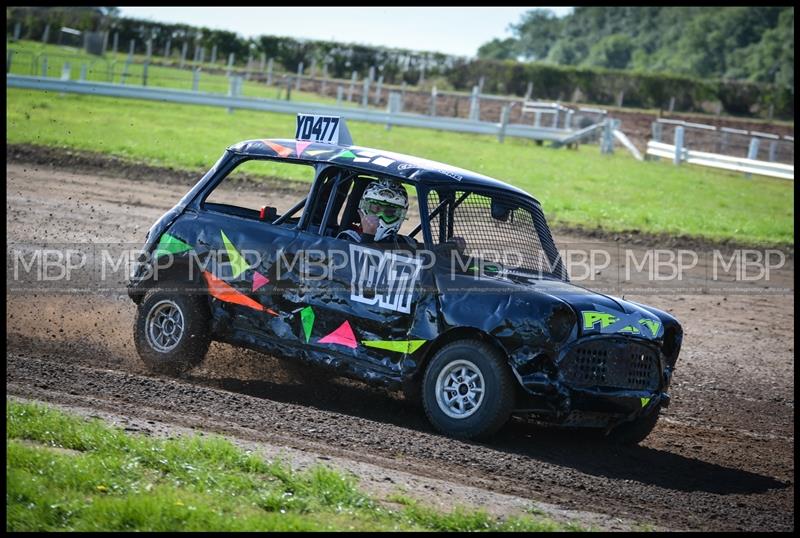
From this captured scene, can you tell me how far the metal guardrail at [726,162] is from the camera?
27.8m

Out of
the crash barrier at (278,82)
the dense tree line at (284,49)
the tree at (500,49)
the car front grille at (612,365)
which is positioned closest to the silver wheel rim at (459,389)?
the car front grille at (612,365)

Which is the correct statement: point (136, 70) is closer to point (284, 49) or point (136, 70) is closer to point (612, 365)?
point (284, 49)

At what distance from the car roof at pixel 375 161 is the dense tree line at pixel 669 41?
57.9 meters

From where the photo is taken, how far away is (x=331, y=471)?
603 cm

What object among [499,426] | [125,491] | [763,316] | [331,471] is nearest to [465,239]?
[499,426]

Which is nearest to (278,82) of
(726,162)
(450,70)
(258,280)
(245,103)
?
(450,70)

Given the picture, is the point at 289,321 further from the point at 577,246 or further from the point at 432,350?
the point at 577,246

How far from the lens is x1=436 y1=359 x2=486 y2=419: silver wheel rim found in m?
7.23

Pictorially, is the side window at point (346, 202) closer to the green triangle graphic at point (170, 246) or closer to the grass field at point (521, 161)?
the green triangle graphic at point (170, 246)

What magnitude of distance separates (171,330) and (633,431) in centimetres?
376

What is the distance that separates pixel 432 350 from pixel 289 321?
1.25 m

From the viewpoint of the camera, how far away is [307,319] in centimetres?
800

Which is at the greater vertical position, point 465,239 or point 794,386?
point 465,239

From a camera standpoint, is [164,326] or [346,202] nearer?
[346,202]
